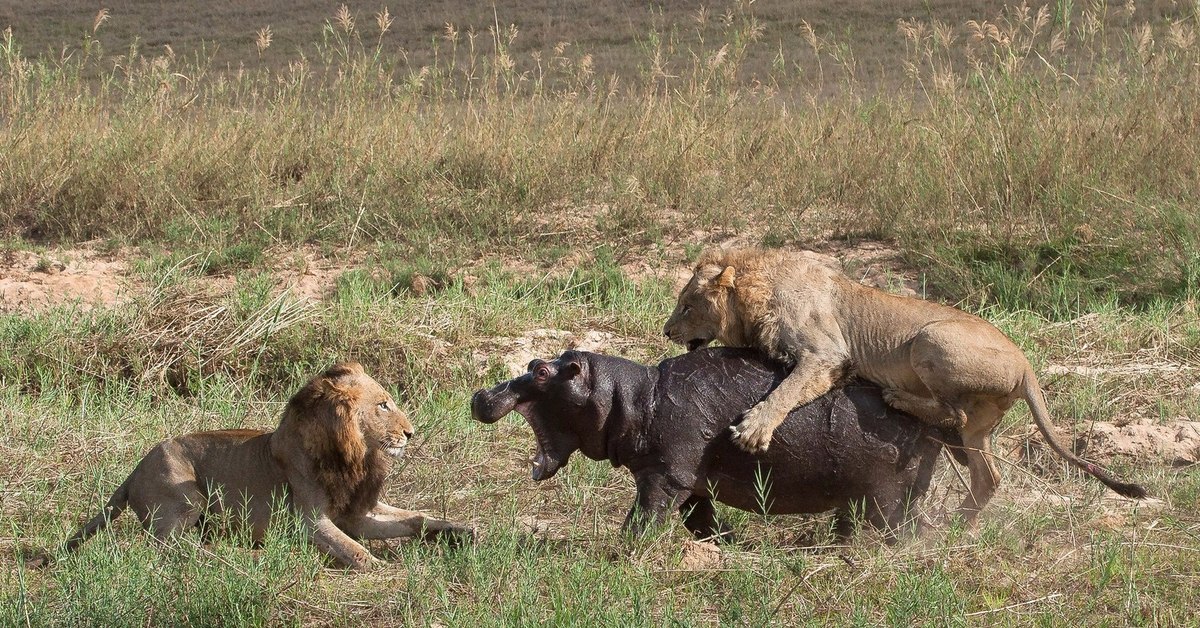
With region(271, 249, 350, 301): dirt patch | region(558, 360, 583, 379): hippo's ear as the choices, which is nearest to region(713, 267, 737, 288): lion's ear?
region(558, 360, 583, 379): hippo's ear

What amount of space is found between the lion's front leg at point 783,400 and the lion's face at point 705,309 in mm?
426

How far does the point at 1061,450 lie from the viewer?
5078mm

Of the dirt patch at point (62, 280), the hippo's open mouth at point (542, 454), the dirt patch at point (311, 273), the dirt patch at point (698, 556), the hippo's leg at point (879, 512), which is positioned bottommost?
the dirt patch at point (62, 280)

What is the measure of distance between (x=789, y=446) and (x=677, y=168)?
582 cm

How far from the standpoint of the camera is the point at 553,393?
4.92 meters

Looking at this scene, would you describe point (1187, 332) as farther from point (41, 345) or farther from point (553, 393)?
point (41, 345)

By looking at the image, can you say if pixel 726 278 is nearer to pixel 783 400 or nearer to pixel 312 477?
pixel 783 400

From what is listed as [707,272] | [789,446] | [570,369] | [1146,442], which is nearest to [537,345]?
[707,272]

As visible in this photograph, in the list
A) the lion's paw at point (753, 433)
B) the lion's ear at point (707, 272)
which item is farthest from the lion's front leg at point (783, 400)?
the lion's ear at point (707, 272)

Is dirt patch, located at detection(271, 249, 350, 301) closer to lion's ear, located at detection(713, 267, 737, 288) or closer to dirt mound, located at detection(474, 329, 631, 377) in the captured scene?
dirt mound, located at detection(474, 329, 631, 377)

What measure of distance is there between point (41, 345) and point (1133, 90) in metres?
7.45

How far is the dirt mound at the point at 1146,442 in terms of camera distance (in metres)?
6.07

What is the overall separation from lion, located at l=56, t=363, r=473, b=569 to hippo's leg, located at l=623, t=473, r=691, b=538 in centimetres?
73

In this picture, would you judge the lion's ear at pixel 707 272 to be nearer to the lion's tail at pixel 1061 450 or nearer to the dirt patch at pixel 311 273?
the lion's tail at pixel 1061 450
